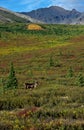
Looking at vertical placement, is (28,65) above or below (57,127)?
below

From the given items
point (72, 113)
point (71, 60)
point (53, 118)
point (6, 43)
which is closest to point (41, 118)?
point (53, 118)

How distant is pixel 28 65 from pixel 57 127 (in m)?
60.7

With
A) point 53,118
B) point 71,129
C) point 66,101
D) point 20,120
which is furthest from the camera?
point 66,101

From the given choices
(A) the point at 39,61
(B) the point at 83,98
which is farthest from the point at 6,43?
(B) the point at 83,98

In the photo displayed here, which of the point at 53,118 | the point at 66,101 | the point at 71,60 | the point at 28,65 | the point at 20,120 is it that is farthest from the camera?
the point at 71,60

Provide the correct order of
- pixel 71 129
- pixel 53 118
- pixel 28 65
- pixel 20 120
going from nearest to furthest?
1. pixel 71 129
2. pixel 20 120
3. pixel 53 118
4. pixel 28 65

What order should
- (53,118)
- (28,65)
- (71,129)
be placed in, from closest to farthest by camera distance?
(71,129) < (53,118) < (28,65)

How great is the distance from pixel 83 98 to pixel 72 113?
5324mm

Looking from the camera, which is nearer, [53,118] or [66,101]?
[53,118]

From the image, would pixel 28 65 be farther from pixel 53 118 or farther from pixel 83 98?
pixel 53 118

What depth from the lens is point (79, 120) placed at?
1455 centimetres

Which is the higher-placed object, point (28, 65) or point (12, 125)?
point (12, 125)

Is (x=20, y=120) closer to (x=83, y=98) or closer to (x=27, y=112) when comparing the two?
(x=27, y=112)

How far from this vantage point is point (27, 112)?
52.2ft
